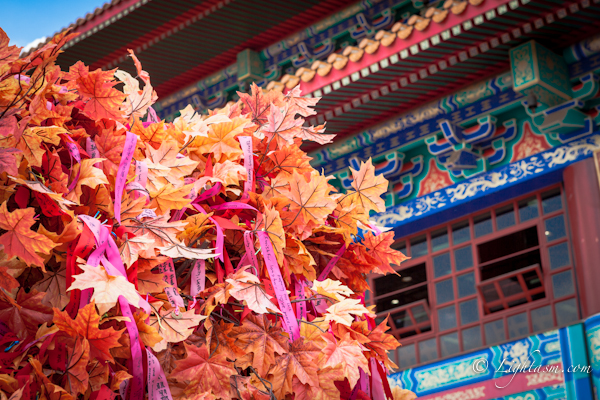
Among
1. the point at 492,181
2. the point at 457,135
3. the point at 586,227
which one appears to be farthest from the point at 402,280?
the point at 586,227

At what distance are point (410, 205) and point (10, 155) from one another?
433 centimetres

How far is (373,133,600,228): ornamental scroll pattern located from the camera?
390 cm

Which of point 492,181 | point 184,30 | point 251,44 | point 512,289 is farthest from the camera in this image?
point 251,44

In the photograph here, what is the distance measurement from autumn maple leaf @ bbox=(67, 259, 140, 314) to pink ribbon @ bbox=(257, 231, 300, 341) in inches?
5.9

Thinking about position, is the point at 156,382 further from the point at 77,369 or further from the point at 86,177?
the point at 86,177

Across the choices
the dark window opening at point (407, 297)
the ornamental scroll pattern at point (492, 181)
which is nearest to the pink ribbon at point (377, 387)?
the ornamental scroll pattern at point (492, 181)

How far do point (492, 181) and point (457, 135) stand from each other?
0.39 metres

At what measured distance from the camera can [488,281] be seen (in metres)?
4.27

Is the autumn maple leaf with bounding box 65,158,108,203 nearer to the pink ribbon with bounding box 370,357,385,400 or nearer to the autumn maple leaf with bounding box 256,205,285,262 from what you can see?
the autumn maple leaf with bounding box 256,205,285,262

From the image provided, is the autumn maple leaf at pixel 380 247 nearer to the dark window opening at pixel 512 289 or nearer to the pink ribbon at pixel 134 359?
the pink ribbon at pixel 134 359

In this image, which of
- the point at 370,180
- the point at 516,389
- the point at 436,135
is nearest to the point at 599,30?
the point at 436,135

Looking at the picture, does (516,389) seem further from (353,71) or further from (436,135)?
(353,71)

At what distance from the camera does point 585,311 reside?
12.0 ft

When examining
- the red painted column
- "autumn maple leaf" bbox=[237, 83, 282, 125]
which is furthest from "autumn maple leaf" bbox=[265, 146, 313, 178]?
the red painted column
